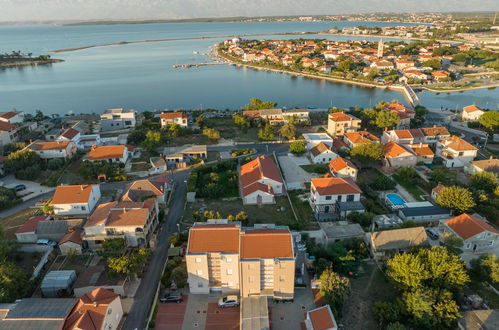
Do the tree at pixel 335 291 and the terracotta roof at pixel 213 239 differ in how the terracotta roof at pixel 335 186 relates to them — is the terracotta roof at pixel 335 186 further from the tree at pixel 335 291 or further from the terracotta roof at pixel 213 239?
the terracotta roof at pixel 213 239

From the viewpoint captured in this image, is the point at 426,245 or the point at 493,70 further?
the point at 493,70

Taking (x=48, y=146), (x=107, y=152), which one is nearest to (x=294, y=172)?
(x=107, y=152)

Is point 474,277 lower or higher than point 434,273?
lower

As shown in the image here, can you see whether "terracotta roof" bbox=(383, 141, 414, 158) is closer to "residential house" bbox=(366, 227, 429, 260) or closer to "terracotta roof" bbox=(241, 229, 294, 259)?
"residential house" bbox=(366, 227, 429, 260)

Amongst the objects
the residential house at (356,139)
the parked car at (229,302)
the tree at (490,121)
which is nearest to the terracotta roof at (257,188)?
the parked car at (229,302)

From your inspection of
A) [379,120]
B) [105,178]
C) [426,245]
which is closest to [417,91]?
[379,120]

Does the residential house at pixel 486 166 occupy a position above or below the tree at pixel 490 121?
below

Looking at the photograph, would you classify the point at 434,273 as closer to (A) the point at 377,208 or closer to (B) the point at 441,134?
(A) the point at 377,208
